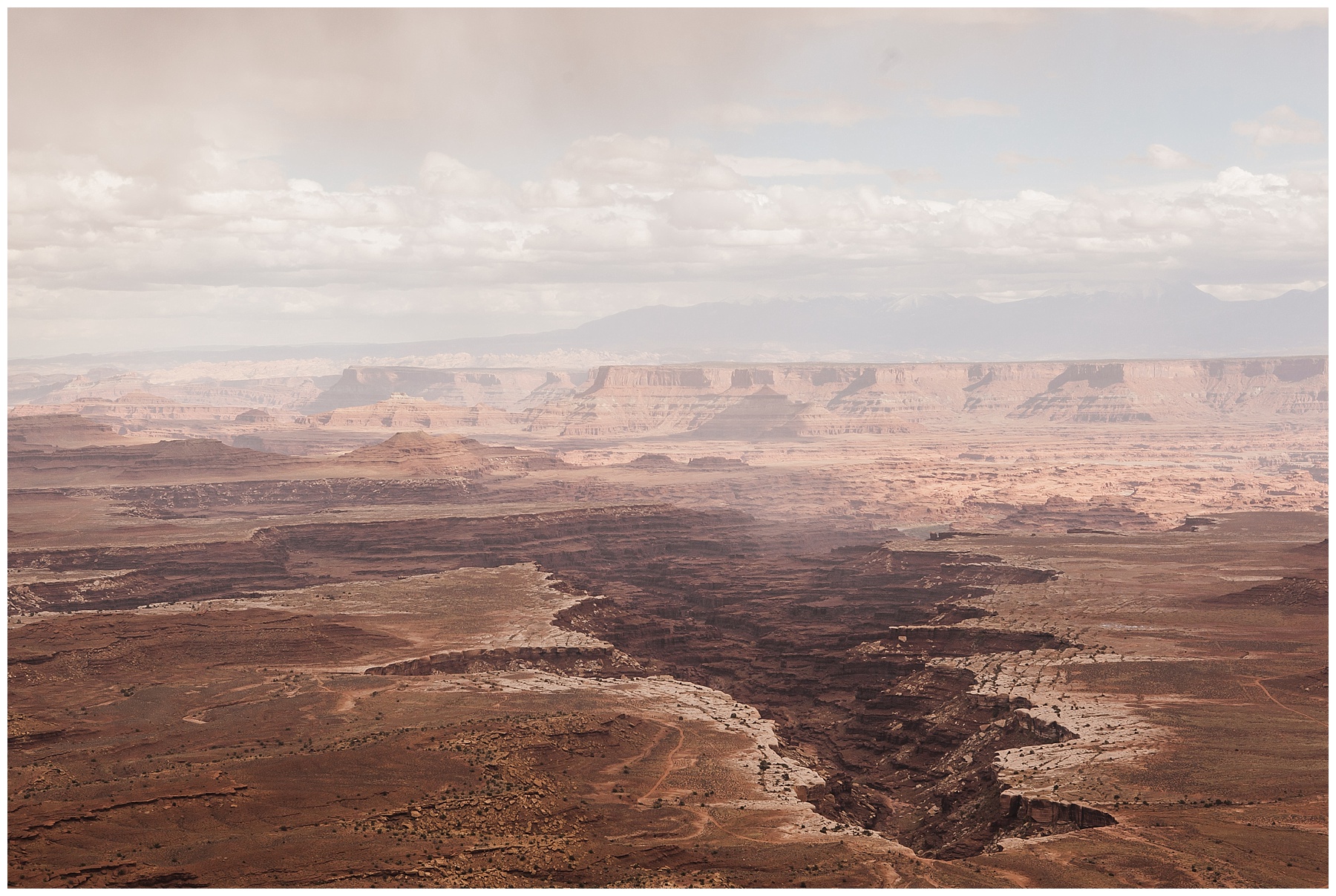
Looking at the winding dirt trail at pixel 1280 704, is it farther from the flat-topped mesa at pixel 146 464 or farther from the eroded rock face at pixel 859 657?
the flat-topped mesa at pixel 146 464

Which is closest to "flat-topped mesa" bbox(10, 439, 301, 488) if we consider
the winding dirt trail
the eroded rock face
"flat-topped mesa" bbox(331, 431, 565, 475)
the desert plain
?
"flat-topped mesa" bbox(331, 431, 565, 475)

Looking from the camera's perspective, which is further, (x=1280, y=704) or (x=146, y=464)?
(x=146, y=464)

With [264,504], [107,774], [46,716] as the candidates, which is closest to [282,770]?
[107,774]

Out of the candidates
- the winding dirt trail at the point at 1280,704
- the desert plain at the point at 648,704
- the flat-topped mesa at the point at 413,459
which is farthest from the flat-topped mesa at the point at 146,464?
the winding dirt trail at the point at 1280,704

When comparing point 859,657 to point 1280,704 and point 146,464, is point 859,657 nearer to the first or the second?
point 1280,704

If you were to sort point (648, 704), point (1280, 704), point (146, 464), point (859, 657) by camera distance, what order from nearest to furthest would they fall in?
point (1280, 704)
point (648, 704)
point (859, 657)
point (146, 464)

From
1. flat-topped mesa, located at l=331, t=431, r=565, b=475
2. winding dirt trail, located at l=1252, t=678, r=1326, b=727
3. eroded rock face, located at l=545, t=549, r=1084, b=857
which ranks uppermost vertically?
flat-topped mesa, located at l=331, t=431, r=565, b=475

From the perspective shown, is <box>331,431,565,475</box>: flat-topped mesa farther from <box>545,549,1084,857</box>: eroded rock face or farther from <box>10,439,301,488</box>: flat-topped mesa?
<box>545,549,1084,857</box>: eroded rock face

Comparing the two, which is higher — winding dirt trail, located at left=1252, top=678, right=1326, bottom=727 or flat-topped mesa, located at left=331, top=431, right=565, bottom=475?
flat-topped mesa, located at left=331, top=431, right=565, bottom=475

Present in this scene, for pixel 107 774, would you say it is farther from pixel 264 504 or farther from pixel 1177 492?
pixel 1177 492

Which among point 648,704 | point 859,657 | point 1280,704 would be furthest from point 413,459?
point 1280,704

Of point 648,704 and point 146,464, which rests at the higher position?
point 146,464
